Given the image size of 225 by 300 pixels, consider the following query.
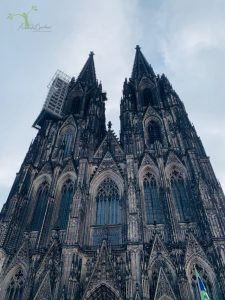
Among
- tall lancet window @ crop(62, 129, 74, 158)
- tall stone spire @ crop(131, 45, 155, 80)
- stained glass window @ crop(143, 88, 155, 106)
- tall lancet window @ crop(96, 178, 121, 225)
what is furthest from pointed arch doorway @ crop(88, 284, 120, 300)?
tall stone spire @ crop(131, 45, 155, 80)

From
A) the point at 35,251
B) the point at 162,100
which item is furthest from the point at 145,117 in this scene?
the point at 35,251

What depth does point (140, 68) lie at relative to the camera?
1384 inches

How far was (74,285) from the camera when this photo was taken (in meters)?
15.5

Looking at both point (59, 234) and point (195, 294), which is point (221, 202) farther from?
point (59, 234)

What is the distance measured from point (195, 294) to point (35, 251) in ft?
31.6

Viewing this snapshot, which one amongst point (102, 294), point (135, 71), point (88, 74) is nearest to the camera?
point (102, 294)

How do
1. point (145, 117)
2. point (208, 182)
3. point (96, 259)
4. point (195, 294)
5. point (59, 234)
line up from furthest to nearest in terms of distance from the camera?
point (145, 117) < point (208, 182) < point (59, 234) < point (96, 259) < point (195, 294)

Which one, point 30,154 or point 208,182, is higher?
point 30,154

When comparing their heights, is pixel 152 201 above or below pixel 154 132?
below

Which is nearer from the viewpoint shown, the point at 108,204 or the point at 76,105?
the point at 108,204

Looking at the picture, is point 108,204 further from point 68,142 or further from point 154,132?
point 154,132

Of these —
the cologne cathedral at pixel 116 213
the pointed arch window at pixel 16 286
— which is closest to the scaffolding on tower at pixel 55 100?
the cologne cathedral at pixel 116 213

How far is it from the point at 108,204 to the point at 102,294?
20.6 ft

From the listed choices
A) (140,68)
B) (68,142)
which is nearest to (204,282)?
(68,142)
